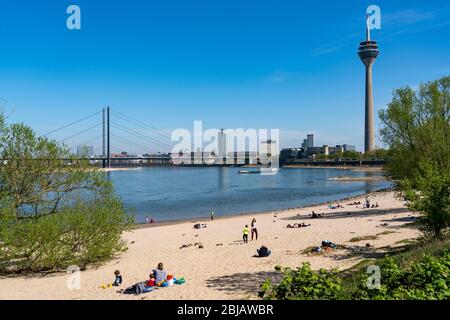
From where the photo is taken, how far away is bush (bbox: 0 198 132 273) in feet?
52.0

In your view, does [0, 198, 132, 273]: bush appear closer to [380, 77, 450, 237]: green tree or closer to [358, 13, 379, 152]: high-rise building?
[380, 77, 450, 237]: green tree

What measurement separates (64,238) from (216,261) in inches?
252

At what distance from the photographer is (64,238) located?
1692 cm

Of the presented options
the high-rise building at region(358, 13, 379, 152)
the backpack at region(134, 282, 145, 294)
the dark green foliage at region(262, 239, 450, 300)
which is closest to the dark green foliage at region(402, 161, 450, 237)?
the dark green foliage at region(262, 239, 450, 300)

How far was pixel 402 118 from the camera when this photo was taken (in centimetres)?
2789

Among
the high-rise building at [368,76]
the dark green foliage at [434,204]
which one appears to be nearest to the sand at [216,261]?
the dark green foliage at [434,204]

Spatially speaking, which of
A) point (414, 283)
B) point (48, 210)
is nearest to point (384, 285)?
point (414, 283)

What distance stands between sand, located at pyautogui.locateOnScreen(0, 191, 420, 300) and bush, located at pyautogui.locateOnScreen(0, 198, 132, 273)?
738mm

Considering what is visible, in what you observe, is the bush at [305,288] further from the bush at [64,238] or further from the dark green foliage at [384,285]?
the bush at [64,238]

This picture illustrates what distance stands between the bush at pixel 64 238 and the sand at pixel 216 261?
2.42ft

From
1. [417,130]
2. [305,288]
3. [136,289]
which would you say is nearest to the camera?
[305,288]

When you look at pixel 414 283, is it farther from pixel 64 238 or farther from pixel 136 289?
pixel 64 238
